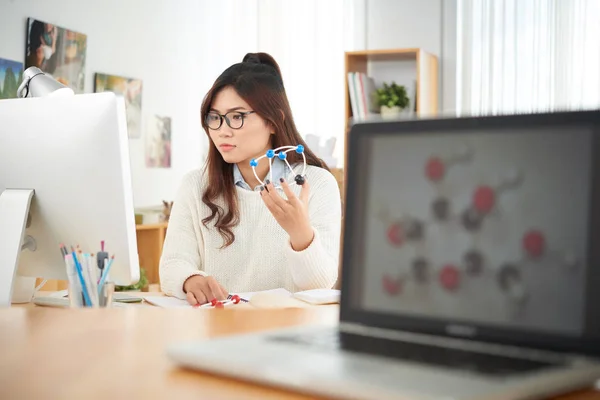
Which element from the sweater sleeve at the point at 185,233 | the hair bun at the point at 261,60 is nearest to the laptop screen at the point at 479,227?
the sweater sleeve at the point at 185,233

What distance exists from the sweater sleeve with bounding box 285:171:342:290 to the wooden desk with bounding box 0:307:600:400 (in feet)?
2.87

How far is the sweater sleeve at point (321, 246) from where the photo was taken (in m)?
1.99

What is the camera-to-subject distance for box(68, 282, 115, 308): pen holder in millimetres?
1486

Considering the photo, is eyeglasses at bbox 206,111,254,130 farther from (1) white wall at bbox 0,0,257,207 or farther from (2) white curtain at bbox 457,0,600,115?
(2) white curtain at bbox 457,0,600,115

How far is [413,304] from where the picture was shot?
786mm

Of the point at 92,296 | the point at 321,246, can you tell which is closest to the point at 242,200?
the point at 321,246

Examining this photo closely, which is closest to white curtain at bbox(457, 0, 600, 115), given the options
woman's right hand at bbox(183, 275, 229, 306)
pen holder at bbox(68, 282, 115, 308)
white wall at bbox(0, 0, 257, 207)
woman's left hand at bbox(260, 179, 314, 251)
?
white wall at bbox(0, 0, 257, 207)

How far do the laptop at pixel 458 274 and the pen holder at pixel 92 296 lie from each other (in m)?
0.74

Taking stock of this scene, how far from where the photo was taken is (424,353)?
2.34 ft

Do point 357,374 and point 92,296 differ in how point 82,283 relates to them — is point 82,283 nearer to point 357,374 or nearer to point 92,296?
point 92,296

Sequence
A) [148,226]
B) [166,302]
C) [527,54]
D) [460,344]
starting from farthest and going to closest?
[527,54] → [148,226] → [166,302] → [460,344]

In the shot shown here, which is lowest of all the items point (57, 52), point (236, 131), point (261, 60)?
point (236, 131)

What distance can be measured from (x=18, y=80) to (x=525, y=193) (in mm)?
3518

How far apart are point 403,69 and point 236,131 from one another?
267cm
